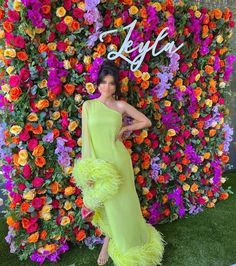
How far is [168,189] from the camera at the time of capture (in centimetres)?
354

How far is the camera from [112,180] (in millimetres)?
2391

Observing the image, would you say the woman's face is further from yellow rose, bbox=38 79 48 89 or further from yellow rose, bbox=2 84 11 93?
yellow rose, bbox=2 84 11 93

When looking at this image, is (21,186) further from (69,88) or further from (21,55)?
(21,55)

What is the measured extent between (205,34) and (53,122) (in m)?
1.86

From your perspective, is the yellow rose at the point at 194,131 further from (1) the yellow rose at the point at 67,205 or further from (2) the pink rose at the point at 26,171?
(2) the pink rose at the point at 26,171

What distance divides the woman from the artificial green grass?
1.20 feet

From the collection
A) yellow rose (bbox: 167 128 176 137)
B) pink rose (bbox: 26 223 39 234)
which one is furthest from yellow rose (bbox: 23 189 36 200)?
yellow rose (bbox: 167 128 176 137)

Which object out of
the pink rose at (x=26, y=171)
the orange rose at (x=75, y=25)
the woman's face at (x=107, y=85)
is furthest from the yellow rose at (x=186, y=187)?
the orange rose at (x=75, y=25)

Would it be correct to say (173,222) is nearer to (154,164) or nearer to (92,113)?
(154,164)

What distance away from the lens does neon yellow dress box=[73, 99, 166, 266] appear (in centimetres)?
241

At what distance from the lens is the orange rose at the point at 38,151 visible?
8.52 feet

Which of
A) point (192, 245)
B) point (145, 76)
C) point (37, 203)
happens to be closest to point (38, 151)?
point (37, 203)

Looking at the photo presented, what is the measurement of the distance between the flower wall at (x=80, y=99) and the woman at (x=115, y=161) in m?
0.28

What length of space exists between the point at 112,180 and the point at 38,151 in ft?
2.20
